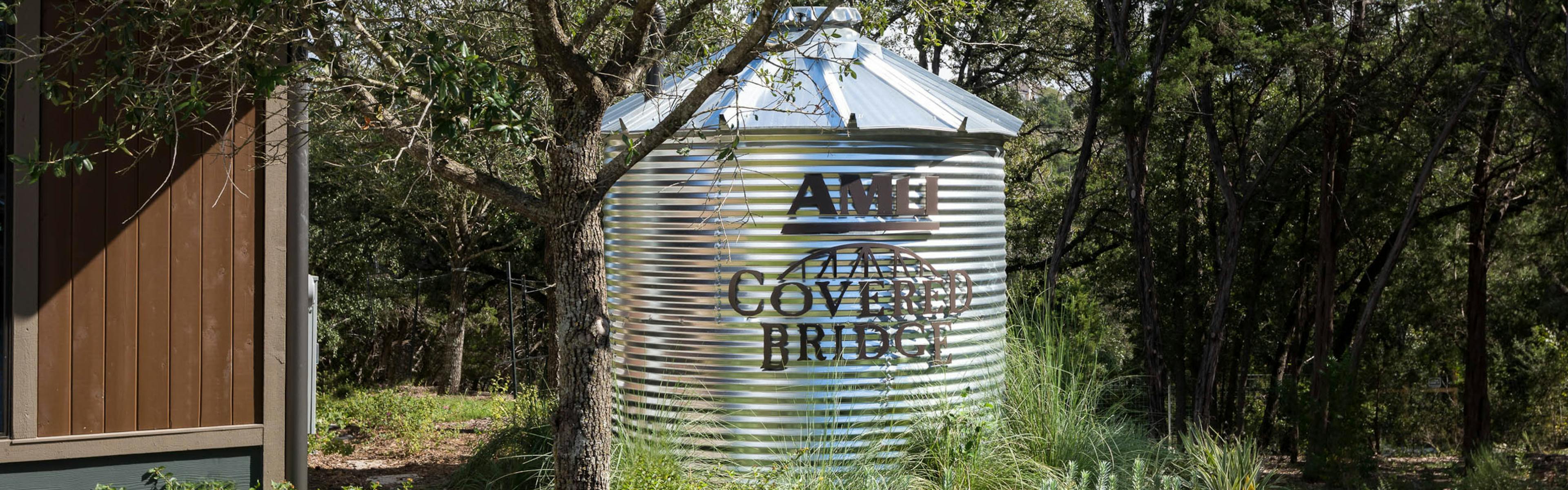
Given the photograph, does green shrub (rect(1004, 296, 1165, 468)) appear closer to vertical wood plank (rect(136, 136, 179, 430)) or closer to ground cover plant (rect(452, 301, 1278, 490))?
ground cover plant (rect(452, 301, 1278, 490))

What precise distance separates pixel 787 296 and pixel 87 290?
3.71 m

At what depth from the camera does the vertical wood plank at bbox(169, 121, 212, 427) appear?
574 centimetres

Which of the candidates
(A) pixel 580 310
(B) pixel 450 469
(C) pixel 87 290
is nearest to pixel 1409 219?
(B) pixel 450 469

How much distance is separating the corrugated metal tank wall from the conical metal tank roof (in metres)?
0.11

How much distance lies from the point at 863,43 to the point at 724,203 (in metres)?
2.11

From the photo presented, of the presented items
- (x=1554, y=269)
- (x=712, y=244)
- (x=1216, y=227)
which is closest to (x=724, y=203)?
(x=712, y=244)

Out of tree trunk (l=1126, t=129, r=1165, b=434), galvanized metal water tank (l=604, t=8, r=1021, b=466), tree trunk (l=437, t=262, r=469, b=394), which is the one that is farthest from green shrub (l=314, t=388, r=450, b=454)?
tree trunk (l=1126, t=129, r=1165, b=434)

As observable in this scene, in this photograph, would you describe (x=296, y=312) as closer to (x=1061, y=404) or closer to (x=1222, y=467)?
(x=1061, y=404)

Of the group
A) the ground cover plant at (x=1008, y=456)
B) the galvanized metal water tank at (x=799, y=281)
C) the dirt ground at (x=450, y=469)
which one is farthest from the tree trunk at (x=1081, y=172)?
the galvanized metal water tank at (x=799, y=281)

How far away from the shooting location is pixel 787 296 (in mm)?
7152

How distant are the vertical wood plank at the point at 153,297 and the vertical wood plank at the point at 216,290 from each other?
0.50 feet

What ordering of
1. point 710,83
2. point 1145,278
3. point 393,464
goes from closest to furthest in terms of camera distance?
point 710,83 → point 393,464 → point 1145,278

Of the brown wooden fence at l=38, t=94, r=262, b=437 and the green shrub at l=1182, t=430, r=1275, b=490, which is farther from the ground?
the brown wooden fence at l=38, t=94, r=262, b=437

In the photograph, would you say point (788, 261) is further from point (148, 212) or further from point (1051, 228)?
point (1051, 228)
